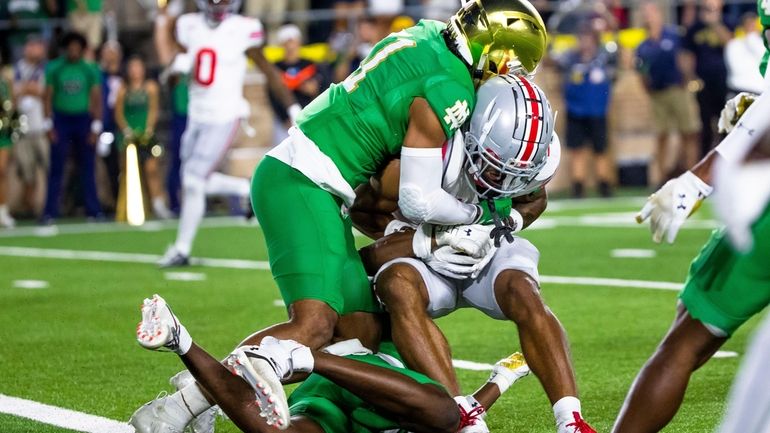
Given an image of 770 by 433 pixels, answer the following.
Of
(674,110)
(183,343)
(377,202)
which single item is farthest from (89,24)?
(183,343)

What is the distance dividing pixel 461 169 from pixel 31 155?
11.2 meters

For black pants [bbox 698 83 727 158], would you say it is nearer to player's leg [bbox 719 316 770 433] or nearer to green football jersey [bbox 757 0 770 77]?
green football jersey [bbox 757 0 770 77]

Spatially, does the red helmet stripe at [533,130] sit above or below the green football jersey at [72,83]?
above

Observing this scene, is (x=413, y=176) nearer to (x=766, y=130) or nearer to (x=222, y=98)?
(x=766, y=130)

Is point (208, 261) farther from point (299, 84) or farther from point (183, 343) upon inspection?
point (183, 343)

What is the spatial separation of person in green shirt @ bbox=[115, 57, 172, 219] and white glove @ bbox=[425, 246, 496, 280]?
34.0 feet

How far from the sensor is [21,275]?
31.9 ft

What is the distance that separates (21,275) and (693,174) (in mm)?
6810

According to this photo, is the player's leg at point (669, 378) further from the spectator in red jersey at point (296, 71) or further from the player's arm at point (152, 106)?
the player's arm at point (152, 106)

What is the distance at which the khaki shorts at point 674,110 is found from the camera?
16094mm

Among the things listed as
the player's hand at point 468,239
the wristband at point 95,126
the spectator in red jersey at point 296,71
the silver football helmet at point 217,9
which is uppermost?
the player's hand at point 468,239

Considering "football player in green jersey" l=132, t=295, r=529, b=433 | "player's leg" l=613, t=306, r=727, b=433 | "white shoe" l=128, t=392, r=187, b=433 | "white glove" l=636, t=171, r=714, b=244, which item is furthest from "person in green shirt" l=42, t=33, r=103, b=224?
"white glove" l=636, t=171, r=714, b=244

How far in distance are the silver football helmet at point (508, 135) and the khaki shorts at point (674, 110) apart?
463 inches

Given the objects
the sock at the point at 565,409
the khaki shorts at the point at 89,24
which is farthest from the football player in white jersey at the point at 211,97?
the khaki shorts at the point at 89,24
